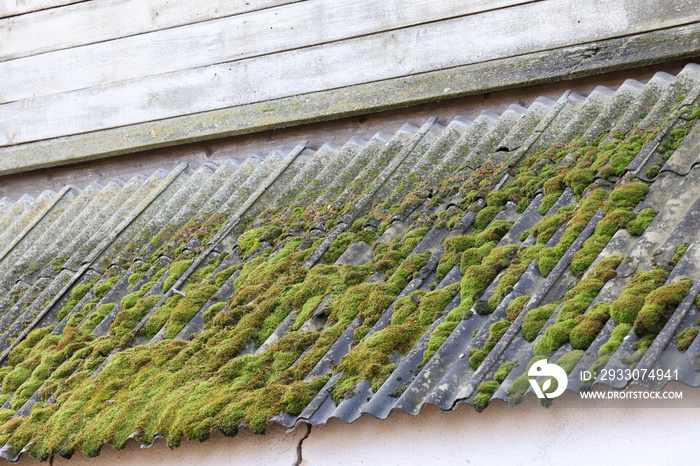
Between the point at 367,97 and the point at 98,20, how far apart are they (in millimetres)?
2810

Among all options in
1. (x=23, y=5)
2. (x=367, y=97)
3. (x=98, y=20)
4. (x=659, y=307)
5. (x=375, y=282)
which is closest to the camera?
(x=659, y=307)

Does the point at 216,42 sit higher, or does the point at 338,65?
the point at 216,42

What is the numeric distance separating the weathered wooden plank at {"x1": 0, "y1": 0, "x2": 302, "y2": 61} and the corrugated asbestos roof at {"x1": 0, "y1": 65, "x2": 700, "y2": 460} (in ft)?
5.12

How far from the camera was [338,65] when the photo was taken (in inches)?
272

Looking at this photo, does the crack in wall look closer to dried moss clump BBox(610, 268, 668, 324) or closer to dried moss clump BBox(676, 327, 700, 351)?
dried moss clump BBox(610, 268, 668, 324)

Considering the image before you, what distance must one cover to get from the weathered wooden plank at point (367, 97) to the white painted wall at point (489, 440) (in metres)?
3.20

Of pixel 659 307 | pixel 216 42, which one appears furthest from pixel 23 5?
pixel 659 307

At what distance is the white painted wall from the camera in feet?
10.2

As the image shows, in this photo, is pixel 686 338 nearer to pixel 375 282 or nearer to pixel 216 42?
pixel 375 282

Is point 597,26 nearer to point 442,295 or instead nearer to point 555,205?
point 555,205

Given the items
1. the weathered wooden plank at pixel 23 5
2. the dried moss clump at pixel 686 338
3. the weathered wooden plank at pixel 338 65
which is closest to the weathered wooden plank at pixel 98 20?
the weathered wooden plank at pixel 23 5

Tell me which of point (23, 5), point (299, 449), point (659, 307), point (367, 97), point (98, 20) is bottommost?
point (299, 449)

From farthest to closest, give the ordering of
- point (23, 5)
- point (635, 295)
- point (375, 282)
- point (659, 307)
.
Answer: point (23, 5) → point (375, 282) → point (635, 295) → point (659, 307)

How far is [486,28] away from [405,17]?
0.66m
